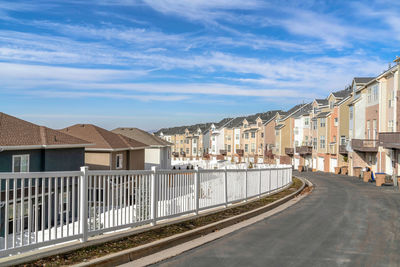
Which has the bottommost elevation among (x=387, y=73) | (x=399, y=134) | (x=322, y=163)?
(x=322, y=163)

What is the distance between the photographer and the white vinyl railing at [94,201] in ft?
19.8

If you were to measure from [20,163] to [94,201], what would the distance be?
18.2 metres

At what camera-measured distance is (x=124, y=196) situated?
26.5 feet

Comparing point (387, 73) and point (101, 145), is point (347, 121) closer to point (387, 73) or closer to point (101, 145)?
point (387, 73)

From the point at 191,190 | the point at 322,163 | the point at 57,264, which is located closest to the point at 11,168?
the point at 191,190

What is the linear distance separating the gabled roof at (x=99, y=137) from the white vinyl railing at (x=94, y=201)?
2125 cm

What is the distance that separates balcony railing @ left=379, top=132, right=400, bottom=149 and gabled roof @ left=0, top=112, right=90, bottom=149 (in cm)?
2618

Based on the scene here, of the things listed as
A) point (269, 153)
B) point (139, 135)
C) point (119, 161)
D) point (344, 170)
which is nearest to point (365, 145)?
point (344, 170)

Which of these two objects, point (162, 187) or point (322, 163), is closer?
point (162, 187)

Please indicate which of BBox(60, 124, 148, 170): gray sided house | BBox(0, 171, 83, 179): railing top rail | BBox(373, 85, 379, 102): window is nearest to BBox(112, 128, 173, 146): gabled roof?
BBox(60, 124, 148, 170): gray sided house

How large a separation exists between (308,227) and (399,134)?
2657 cm

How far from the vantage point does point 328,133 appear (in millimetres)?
59031

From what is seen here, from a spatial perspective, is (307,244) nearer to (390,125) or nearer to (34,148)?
(34,148)

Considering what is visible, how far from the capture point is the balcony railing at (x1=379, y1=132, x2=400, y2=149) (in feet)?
110
